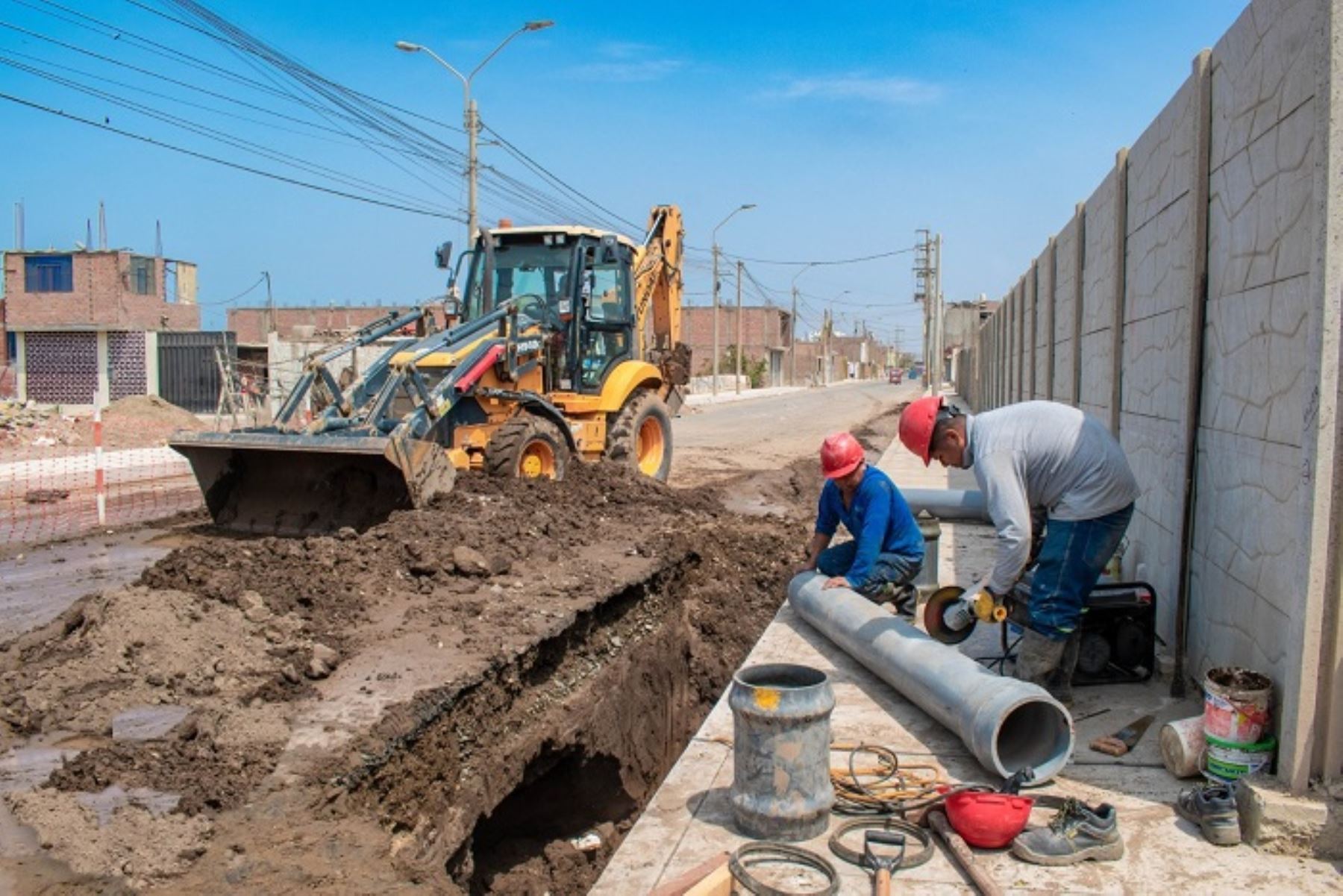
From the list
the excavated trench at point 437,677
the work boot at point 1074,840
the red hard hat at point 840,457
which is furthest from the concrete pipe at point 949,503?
the work boot at point 1074,840

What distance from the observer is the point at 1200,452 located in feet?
16.7

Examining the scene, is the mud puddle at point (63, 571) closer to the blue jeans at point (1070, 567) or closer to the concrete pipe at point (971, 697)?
the concrete pipe at point (971, 697)

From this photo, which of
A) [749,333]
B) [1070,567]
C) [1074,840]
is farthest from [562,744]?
[749,333]

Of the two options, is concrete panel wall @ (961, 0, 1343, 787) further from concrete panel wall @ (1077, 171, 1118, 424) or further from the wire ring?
the wire ring

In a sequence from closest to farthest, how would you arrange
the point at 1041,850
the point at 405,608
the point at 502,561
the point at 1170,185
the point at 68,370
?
the point at 1041,850 < the point at 1170,185 < the point at 405,608 < the point at 502,561 < the point at 68,370

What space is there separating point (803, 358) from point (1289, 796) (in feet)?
343

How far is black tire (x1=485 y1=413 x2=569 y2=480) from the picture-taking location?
10.4 m

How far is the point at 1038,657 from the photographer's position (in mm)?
5023

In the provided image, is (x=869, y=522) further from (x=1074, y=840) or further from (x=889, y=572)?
(x=1074, y=840)

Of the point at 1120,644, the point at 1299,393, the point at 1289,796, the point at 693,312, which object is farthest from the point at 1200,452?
the point at 693,312

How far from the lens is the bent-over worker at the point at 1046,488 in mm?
4773

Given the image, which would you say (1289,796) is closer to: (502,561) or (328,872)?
(328,872)

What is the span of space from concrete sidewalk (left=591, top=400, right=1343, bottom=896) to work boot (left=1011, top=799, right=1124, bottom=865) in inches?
1.2

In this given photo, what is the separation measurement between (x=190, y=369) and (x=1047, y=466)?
3307cm
